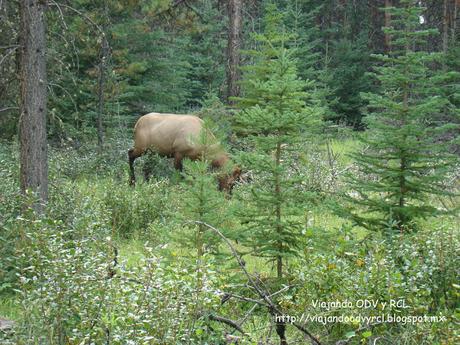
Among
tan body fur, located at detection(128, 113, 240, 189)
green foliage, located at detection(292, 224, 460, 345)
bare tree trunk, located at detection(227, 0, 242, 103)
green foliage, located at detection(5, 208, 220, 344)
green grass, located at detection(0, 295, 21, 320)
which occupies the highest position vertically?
bare tree trunk, located at detection(227, 0, 242, 103)

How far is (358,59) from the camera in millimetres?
30562

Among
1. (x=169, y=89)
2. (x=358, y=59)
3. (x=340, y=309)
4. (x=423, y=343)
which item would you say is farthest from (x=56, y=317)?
(x=358, y=59)

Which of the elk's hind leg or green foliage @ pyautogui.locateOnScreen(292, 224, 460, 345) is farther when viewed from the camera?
the elk's hind leg

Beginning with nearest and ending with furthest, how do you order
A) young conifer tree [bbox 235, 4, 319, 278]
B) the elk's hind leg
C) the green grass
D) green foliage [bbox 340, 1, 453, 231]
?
the green grass
young conifer tree [bbox 235, 4, 319, 278]
green foliage [bbox 340, 1, 453, 231]
the elk's hind leg

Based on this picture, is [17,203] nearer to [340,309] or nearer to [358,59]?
[340,309]

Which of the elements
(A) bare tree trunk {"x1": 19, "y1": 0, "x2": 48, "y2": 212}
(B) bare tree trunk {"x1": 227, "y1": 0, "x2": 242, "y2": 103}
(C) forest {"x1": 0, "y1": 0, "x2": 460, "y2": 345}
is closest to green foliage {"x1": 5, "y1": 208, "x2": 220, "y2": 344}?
(C) forest {"x1": 0, "y1": 0, "x2": 460, "y2": 345}

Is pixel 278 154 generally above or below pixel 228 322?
above

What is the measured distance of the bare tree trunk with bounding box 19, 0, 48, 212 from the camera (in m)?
8.45

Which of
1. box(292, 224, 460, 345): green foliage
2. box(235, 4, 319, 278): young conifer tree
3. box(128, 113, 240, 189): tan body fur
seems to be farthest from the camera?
box(128, 113, 240, 189): tan body fur

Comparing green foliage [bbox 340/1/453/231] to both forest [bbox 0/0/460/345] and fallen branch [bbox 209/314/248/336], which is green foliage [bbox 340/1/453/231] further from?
fallen branch [bbox 209/314/248/336]

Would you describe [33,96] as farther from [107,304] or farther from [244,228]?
[107,304]

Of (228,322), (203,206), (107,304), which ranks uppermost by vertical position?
(203,206)

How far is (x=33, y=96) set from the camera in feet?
28.1

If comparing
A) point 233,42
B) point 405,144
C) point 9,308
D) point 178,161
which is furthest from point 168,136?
point 9,308
